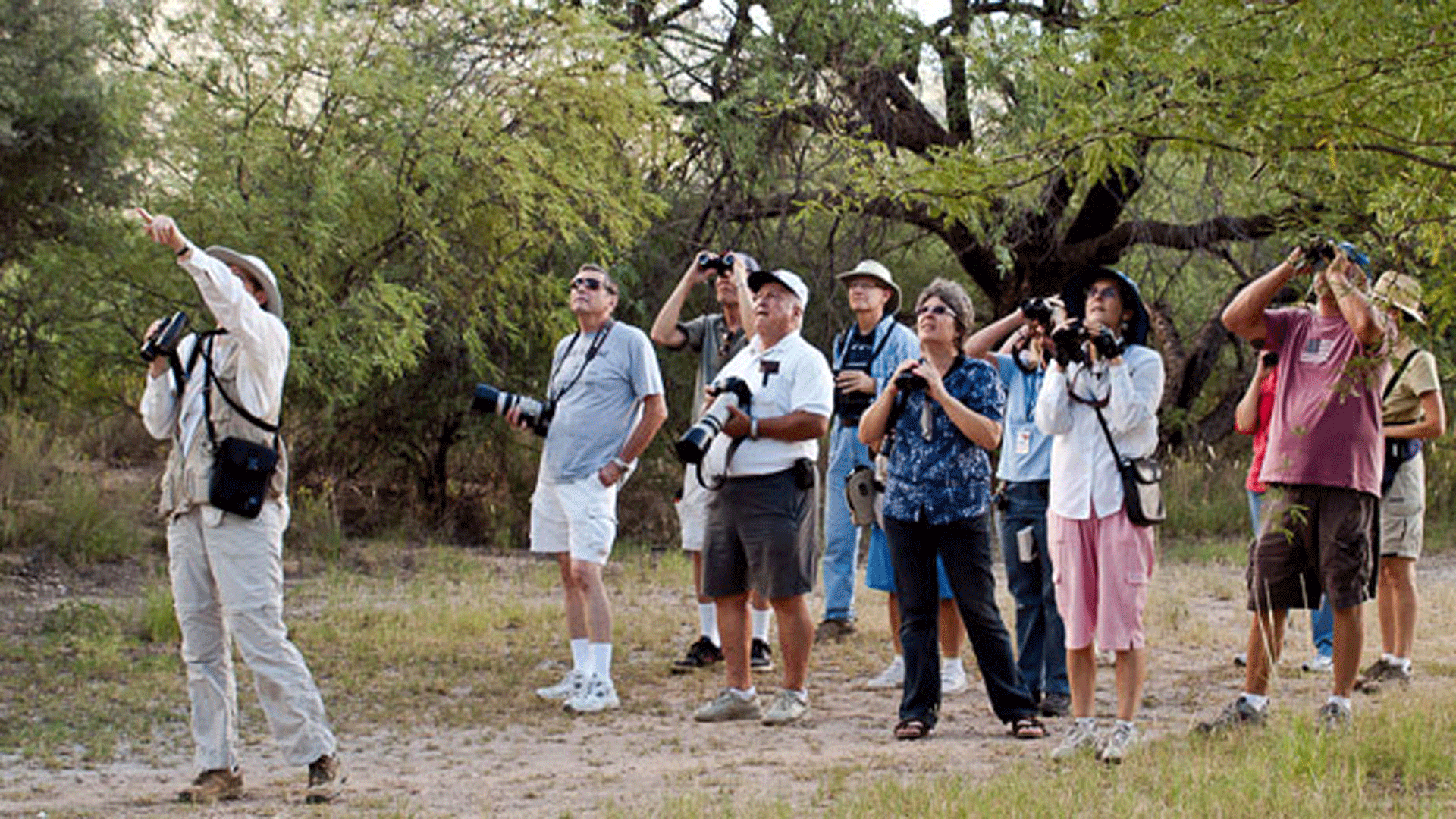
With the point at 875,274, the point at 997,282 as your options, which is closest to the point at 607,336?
the point at 875,274

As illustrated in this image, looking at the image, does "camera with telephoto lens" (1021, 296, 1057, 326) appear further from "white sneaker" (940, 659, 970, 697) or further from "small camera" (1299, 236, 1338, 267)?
"white sneaker" (940, 659, 970, 697)

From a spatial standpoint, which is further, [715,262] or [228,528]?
[715,262]

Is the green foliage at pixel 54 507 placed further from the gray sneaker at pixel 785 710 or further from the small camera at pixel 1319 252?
the small camera at pixel 1319 252

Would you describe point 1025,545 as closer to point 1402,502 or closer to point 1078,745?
point 1078,745

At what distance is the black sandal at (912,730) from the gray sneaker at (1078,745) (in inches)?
28.9

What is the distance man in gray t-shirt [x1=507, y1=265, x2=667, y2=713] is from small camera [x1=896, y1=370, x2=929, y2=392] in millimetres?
1524

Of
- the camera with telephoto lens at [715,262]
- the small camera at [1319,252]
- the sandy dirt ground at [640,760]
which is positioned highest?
the camera with telephoto lens at [715,262]

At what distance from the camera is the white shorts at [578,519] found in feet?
25.5

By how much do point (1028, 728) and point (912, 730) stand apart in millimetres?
481

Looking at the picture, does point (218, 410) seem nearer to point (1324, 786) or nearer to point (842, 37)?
point (1324, 786)

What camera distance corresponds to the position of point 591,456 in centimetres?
786

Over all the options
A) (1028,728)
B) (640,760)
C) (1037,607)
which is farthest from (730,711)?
(1037,607)

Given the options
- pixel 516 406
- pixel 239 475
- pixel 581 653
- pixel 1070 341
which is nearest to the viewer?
pixel 239 475

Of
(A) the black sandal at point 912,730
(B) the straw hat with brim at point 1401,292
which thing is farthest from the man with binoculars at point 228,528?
(B) the straw hat with brim at point 1401,292
